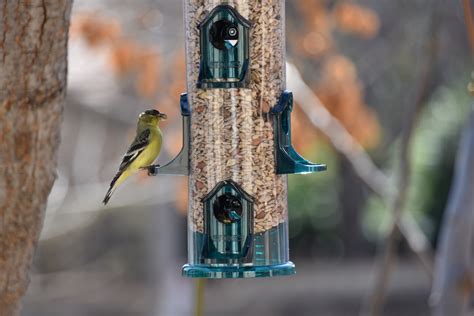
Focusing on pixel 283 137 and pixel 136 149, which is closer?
pixel 283 137

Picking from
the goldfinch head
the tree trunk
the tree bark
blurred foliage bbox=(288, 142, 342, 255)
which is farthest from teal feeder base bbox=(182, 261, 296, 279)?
blurred foliage bbox=(288, 142, 342, 255)

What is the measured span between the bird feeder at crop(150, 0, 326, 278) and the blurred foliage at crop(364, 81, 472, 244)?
38.0 feet

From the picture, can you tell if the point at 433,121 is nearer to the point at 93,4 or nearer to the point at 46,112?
the point at 93,4

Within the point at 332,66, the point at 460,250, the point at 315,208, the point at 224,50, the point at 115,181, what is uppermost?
the point at 332,66

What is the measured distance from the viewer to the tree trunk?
13.8 ft

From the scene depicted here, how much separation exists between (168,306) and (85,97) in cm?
307

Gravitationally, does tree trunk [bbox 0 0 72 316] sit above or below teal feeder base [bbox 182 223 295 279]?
above

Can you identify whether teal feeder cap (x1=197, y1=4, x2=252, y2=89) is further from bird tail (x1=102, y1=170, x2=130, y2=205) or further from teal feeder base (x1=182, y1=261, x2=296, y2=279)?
bird tail (x1=102, y1=170, x2=130, y2=205)

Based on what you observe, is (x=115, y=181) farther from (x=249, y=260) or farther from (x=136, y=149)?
(x=249, y=260)

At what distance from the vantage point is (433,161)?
17297 mm

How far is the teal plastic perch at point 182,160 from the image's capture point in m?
5.06

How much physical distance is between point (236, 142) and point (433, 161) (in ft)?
41.6

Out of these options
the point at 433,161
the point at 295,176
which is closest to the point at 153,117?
the point at 433,161

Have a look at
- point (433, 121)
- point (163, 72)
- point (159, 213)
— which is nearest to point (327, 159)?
point (433, 121)
